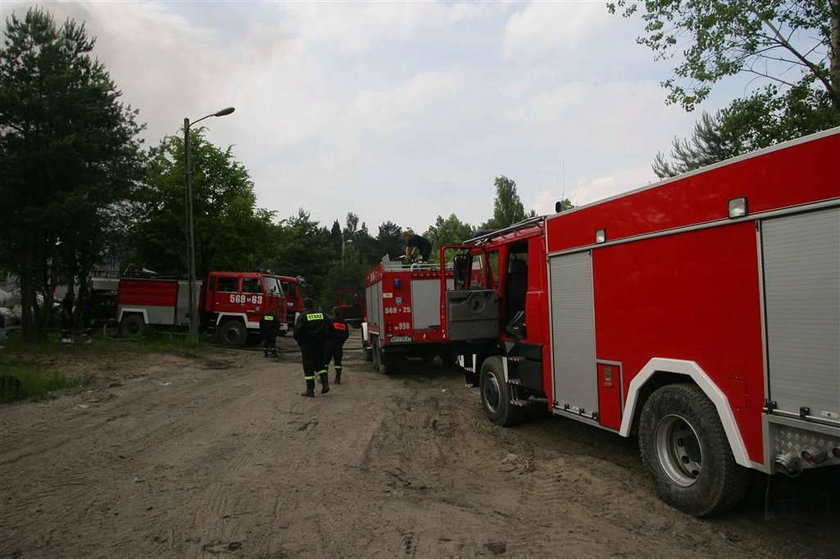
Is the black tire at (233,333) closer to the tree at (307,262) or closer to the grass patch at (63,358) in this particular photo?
the grass patch at (63,358)

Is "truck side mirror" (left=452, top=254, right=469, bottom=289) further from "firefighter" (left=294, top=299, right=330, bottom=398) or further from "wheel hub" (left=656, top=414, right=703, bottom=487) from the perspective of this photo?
"wheel hub" (left=656, top=414, right=703, bottom=487)

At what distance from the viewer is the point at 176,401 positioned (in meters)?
10.2

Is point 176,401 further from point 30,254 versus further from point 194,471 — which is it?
A: point 30,254

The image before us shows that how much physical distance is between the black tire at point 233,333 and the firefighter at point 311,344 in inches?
475

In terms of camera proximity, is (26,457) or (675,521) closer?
(675,521)

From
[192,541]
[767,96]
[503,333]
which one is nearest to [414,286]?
[503,333]

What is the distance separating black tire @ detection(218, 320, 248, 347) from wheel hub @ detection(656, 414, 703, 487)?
19.1 meters

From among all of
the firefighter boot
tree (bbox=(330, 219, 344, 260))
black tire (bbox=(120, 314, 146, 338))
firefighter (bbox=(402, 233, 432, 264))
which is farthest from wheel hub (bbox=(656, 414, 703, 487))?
tree (bbox=(330, 219, 344, 260))

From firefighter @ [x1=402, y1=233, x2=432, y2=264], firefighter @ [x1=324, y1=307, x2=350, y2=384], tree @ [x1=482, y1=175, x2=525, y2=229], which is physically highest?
tree @ [x1=482, y1=175, x2=525, y2=229]

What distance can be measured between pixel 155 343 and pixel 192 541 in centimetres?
1771

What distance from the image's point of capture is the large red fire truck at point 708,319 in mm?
3506

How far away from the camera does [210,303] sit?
22047mm

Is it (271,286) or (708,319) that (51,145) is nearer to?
(271,286)

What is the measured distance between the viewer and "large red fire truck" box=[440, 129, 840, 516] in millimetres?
3506
